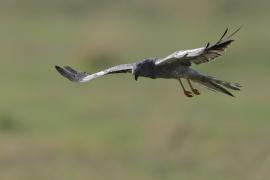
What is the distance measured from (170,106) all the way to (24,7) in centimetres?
A: 1055

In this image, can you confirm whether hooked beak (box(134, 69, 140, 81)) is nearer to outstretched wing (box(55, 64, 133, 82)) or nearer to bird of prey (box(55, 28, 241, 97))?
bird of prey (box(55, 28, 241, 97))

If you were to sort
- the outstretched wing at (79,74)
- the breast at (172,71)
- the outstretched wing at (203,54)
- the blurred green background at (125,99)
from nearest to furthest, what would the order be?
the outstretched wing at (203,54) < the breast at (172,71) < the outstretched wing at (79,74) < the blurred green background at (125,99)

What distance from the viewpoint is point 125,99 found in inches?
658

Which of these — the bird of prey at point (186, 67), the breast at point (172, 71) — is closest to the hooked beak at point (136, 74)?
the bird of prey at point (186, 67)

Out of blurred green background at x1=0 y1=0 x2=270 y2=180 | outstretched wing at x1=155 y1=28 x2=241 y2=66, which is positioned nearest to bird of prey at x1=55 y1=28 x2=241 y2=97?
outstretched wing at x1=155 y1=28 x2=241 y2=66

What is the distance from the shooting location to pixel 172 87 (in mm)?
17641

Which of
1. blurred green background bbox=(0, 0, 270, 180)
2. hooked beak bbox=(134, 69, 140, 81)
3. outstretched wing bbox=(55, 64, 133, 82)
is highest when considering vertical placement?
blurred green background bbox=(0, 0, 270, 180)

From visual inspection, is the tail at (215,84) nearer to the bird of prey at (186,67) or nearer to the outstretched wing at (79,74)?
the bird of prey at (186,67)

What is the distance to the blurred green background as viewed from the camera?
12380 millimetres

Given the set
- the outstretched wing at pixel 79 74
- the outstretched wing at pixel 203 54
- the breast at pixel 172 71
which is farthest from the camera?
the outstretched wing at pixel 79 74

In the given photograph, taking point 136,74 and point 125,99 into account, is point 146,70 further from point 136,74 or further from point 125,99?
point 125,99

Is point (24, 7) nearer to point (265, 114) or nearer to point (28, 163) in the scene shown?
point (265, 114)

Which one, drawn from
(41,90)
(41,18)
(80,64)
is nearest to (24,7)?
(41,18)

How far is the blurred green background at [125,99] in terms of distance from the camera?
1238 cm
